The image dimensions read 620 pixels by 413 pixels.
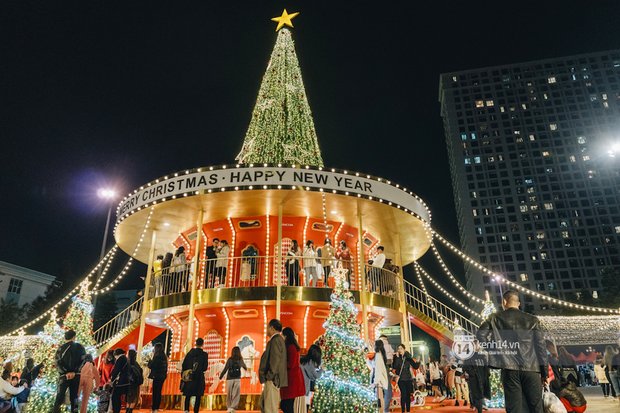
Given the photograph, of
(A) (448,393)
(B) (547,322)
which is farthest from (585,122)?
(A) (448,393)

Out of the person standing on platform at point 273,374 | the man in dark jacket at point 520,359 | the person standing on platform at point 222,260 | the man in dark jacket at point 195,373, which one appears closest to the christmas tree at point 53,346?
the man in dark jacket at point 195,373

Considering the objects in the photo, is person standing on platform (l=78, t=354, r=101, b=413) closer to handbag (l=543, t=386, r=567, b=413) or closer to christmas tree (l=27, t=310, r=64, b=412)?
christmas tree (l=27, t=310, r=64, b=412)

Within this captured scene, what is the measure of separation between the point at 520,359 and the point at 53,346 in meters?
11.2

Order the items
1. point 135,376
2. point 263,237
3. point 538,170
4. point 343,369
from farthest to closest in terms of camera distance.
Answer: point 538,170
point 263,237
point 135,376
point 343,369

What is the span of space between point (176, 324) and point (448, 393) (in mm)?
12227

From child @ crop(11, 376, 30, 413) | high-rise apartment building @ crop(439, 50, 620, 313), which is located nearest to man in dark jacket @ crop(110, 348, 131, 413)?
child @ crop(11, 376, 30, 413)

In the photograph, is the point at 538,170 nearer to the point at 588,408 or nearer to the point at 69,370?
the point at 588,408

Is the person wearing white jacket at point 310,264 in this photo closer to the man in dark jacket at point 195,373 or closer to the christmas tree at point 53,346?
the man in dark jacket at point 195,373

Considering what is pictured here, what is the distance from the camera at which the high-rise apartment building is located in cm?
8081

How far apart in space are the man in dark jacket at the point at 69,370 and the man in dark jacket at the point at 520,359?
7.31 meters

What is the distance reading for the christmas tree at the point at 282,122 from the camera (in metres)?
18.0

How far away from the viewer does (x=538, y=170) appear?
3433 inches

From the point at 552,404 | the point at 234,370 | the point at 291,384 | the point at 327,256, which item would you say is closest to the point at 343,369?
the point at 234,370

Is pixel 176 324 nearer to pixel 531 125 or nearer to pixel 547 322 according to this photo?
pixel 547 322
